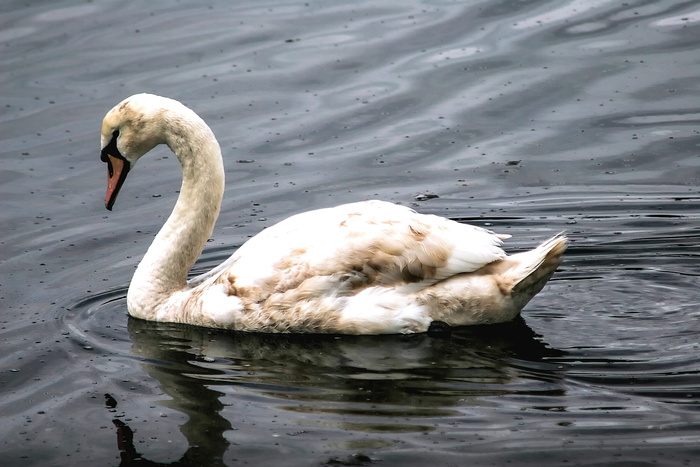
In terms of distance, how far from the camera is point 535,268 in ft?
27.8

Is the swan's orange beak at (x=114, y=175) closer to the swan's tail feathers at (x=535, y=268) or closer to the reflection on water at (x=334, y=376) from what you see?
the reflection on water at (x=334, y=376)

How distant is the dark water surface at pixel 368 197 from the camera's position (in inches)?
288

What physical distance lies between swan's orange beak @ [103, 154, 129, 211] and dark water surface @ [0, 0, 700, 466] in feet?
2.52

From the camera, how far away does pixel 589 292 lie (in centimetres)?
930

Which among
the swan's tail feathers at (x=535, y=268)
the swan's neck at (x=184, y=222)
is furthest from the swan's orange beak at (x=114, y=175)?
the swan's tail feathers at (x=535, y=268)

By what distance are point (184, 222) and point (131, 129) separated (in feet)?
2.75

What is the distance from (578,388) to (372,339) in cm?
173

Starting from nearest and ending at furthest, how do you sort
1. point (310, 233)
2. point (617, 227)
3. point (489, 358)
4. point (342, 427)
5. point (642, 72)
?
point (342, 427) → point (489, 358) → point (310, 233) → point (617, 227) → point (642, 72)

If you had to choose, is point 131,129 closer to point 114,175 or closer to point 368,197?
point 114,175

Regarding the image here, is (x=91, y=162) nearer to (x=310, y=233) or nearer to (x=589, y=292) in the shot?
(x=310, y=233)

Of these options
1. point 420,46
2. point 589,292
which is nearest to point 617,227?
point 589,292

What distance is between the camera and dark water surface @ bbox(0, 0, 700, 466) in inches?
288

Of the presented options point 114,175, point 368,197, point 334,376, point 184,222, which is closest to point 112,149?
point 114,175

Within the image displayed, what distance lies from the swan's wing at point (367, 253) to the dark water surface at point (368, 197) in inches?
17.2
